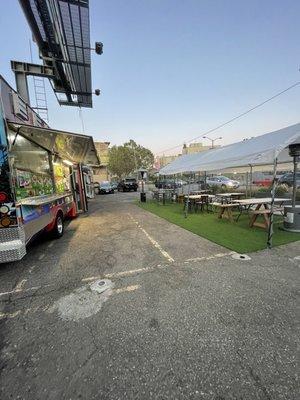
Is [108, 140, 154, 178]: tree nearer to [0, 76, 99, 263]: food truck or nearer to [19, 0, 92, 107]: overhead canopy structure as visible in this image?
[19, 0, 92, 107]: overhead canopy structure

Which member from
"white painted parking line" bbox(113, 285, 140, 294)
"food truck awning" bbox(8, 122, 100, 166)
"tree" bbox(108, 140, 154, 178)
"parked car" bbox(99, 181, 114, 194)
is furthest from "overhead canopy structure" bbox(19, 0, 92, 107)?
"tree" bbox(108, 140, 154, 178)

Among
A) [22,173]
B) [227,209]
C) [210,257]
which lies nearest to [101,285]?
[210,257]

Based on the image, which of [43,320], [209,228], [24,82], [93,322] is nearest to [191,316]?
[93,322]

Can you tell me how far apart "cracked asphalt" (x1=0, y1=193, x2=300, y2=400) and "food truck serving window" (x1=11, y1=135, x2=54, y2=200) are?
1.74 metres

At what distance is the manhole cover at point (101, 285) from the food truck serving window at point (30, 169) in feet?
6.82

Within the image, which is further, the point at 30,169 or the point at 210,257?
the point at 30,169

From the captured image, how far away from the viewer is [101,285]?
3686 mm

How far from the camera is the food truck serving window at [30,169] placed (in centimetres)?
407

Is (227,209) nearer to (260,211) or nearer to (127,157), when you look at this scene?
(260,211)

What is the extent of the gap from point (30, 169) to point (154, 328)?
4245 millimetres

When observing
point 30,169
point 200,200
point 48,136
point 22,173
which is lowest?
point 200,200

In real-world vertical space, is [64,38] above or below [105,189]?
above

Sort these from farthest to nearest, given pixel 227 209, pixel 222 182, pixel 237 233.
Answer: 1. pixel 222 182
2. pixel 227 209
3. pixel 237 233

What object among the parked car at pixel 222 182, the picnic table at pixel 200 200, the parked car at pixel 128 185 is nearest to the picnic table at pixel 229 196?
the picnic table at pixel 200 200
